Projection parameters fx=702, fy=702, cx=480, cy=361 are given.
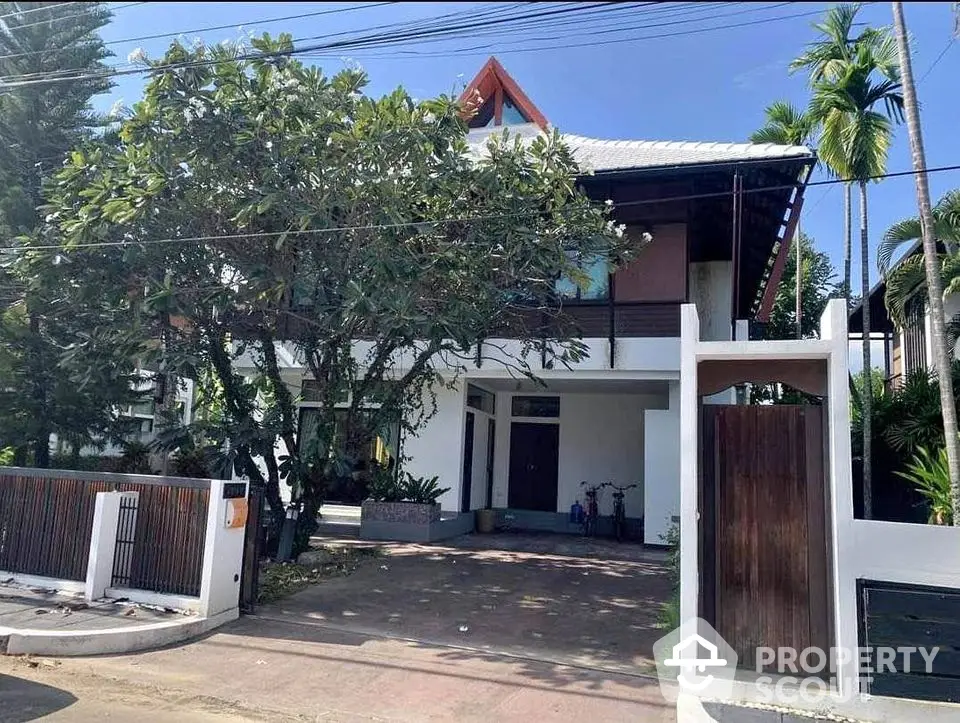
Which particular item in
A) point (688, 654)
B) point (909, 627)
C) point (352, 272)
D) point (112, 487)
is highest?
point (352, 272)

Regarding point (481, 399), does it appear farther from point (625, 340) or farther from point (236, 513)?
point (236, 513)

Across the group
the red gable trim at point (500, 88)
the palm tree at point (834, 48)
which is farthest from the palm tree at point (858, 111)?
the red gable trim at point (500, 88)

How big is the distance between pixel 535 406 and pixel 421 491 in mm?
4790

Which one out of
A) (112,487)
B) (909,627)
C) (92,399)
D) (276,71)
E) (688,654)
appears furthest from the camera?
(92,399)

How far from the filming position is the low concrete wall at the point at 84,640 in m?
6.55

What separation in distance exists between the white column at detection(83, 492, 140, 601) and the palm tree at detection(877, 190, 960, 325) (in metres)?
12.8

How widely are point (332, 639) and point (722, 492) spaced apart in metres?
4.17

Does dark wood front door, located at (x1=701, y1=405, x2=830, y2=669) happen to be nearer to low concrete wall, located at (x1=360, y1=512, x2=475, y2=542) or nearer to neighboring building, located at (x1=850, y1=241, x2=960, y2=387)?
low concrete wall, located at (x1=360, y1=512, x2=475, y2=542)

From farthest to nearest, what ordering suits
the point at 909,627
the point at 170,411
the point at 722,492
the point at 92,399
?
the point at 92,399, the point at 170,411, the point at 722,492, the point at 909,627

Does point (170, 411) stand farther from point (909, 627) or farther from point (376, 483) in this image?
point (909, 627)

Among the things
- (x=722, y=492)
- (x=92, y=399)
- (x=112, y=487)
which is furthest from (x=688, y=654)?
(x=92, y=399)

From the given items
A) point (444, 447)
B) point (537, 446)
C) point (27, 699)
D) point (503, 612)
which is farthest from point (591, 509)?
point (27, 699)

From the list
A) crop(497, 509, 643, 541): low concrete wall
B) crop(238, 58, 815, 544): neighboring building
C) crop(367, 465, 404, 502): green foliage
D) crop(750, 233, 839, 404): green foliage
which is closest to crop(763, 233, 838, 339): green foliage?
crop(750, 233, 839, 404): green foliage

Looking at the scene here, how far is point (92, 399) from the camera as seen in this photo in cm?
1334
